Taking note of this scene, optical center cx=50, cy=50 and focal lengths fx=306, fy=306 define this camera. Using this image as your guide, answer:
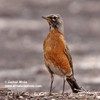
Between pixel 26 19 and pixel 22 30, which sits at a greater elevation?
pixel 26 19

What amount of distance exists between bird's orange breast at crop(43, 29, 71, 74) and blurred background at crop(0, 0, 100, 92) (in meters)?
2.20

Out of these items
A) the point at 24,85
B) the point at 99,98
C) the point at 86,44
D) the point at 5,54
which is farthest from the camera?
the point at 86,44

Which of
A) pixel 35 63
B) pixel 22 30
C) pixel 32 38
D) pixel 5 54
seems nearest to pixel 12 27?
A: pixel 22 30

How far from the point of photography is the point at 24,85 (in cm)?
927

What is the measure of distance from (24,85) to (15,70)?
2017 mm

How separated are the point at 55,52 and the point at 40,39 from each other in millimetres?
8648

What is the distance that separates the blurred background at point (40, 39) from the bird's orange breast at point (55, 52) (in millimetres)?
2201

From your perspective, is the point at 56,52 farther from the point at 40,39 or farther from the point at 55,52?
the point at 40,39

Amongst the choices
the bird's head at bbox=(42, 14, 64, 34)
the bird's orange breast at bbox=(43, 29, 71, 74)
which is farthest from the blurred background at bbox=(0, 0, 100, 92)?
the bird's head at bbox=(42, 14, 64, 34)

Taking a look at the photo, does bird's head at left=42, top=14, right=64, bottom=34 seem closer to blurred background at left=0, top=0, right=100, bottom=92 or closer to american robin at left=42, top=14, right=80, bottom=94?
american robin at left=42, top=14, right=80, bottom=94

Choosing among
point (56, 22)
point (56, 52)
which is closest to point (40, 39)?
point (56, 22)

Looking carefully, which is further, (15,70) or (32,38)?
(32,38)

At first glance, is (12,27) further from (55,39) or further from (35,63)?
(55,39)

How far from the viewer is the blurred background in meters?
10.4
